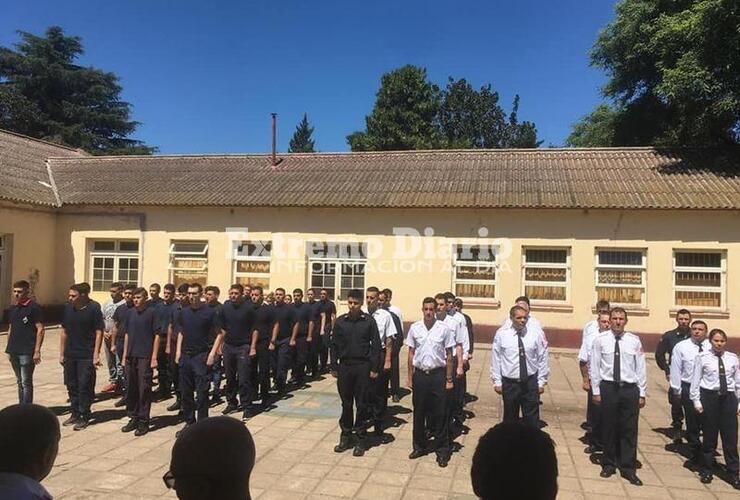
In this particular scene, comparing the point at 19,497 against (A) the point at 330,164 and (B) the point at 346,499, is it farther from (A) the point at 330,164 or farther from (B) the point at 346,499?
(A) the point at 330,164

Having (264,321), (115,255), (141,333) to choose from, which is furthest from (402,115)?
(141,333)

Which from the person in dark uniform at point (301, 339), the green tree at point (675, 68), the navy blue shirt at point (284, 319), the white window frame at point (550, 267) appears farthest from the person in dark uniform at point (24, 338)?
the green tree at point (675, 68)

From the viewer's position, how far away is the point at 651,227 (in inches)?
571

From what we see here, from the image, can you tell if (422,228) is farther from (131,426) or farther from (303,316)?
(131,426)

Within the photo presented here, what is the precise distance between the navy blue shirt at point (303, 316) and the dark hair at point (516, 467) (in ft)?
27.3

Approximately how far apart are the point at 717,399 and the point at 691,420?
1.91 feet

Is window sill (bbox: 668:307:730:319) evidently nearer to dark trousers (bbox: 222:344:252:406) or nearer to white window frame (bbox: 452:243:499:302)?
white window frame (bbox: 452:243:499:302)

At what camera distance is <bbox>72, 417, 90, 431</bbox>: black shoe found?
7.04 meters

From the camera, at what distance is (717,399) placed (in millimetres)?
5812

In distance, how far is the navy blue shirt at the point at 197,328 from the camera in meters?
7.11

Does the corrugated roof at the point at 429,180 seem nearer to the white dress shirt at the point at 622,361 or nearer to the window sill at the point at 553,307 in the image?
the window sill at the point at 553,307

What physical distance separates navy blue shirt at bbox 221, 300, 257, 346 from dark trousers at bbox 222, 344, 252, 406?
0.32 feet

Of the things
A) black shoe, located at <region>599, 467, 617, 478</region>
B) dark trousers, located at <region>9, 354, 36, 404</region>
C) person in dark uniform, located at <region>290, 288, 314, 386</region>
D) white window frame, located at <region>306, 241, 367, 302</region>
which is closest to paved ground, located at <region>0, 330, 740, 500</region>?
black shoe, located at <region>599, 467, 617, 478</region>

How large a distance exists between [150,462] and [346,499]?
233cm
